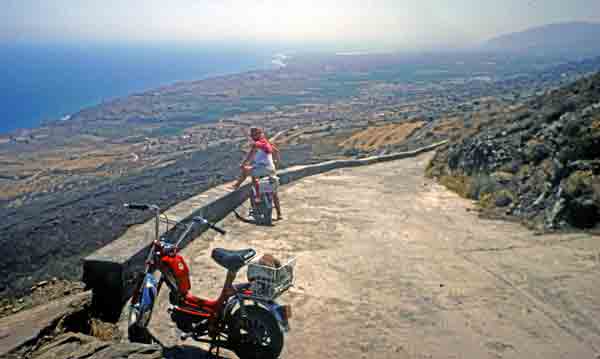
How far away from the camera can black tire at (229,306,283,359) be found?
4.33 meters

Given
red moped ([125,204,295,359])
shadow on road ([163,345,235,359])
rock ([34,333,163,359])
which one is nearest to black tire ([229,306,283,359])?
red moped ([125,204,295,359])

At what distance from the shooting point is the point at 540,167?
11.6m

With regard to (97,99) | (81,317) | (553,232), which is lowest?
(97,99)

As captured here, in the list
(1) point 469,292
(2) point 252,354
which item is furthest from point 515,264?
(2) point 252,354

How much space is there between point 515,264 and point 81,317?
4.68 m

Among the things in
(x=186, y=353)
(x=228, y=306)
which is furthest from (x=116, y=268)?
(x=228, y=306)

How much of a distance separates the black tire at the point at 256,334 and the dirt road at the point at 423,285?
0.32m

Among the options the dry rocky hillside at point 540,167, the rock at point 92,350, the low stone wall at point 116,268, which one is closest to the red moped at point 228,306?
the rock at point 92,350

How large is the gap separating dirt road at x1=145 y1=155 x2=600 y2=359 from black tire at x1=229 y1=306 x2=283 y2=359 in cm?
32

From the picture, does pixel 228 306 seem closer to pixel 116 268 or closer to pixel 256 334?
A: pixel 256 334

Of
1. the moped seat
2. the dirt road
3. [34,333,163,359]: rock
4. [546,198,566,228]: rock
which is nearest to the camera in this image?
[34,333,163,359]: rock

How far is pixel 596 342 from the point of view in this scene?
474 centimetres

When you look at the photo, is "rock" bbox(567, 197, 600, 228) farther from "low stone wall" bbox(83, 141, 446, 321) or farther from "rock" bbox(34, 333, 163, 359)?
"rock" bbox(34, 333, 163, 359)

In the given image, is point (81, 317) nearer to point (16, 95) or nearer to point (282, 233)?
point (282, 233)
